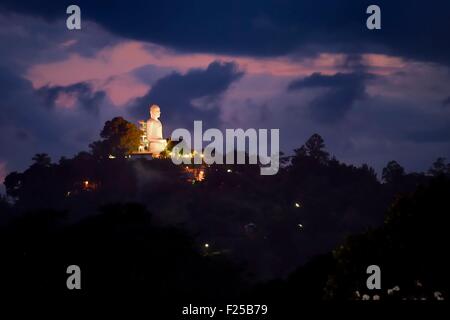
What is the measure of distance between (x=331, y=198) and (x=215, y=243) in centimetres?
2360

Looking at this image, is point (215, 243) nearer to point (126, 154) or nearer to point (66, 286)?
point (126, 154)

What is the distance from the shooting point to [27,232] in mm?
45156

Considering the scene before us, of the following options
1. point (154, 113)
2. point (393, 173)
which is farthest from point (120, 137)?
point (393, 173)

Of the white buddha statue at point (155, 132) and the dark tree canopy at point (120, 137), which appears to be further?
the dark tree canopy at point (120, 137)

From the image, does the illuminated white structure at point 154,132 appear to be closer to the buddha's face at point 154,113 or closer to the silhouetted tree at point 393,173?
the buddha's face at point 154,113

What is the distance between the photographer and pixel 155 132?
107 m

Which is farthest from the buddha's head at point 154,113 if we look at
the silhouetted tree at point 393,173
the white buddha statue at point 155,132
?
the silhouetted tree at point 393,173

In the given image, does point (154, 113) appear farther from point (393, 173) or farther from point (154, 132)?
point (393, 173)

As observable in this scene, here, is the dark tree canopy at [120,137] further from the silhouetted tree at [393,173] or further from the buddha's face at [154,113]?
the silhouetted tree at [393,173]

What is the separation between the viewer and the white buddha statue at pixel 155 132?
349 feet

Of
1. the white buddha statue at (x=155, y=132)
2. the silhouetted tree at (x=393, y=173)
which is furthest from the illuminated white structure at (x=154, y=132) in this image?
the silhouetted tree at (x=393, y=173)

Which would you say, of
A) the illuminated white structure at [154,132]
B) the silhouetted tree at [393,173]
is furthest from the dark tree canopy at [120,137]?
the silhouetted tree at [393,173]

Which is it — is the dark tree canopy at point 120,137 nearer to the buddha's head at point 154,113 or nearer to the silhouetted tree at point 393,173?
the buddha's head at point 154,113
